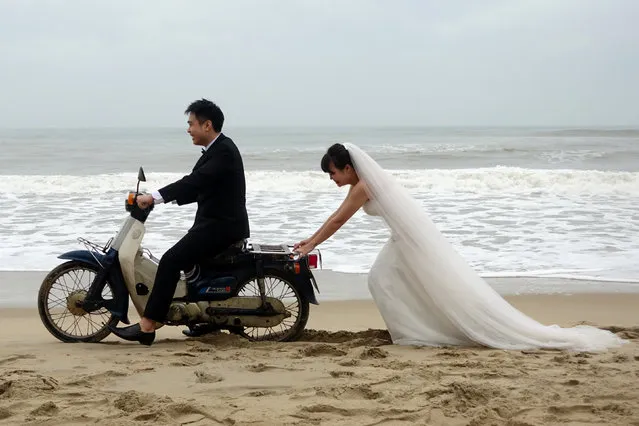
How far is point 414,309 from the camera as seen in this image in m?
5.23

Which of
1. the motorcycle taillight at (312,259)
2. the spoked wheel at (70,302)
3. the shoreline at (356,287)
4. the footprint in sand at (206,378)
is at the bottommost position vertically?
the shoreline at (356,287)

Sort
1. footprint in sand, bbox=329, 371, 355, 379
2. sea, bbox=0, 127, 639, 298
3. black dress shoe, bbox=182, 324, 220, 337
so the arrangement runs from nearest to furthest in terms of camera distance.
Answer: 1. footprint in sand, bbox=329, 371, 355, 379
2. black dress shoe, bbox=182, 324, 220, 337
3. sea, bbox=0, 127, 639, 298

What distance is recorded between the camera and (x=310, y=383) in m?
4.12

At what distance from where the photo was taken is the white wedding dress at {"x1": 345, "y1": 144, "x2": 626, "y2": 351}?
5.04 meters

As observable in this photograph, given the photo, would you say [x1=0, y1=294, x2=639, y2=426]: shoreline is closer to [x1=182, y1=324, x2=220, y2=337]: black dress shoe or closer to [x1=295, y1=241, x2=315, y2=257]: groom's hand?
[x1=182, y1=324, x2=220, y2=337]: black dress shoe

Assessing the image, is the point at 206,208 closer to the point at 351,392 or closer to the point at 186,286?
the point at 186,286

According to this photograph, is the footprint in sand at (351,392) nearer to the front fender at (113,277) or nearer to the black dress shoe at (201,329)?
the black dress shoe at (201,329)

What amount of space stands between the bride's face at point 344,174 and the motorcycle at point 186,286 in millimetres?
567

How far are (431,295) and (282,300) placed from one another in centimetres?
107

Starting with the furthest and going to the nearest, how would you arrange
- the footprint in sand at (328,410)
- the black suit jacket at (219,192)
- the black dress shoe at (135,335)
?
the black dress shoe at (135,335)
the black suit jacket at (219,192)
the footprint in sand at (328,410)

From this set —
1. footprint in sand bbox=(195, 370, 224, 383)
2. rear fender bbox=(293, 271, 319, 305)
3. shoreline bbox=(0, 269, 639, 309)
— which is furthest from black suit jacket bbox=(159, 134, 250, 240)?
shoreline bbox=(0, 269, 639, 309)

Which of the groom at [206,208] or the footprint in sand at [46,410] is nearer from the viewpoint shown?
the footprint in sand at [46,410]

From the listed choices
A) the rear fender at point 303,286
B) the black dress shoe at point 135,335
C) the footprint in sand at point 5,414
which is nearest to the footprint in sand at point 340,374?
the rear fender at point 303,286

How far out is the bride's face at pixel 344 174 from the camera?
5.27 meters
